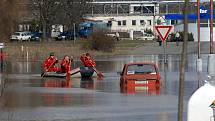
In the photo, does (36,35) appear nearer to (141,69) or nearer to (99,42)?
(99,42)

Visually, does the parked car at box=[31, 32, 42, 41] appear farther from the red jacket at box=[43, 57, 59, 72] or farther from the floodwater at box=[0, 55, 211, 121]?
the floodwater at box=[0, 55, 211, 121]

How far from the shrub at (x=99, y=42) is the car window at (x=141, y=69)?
42.4 metres

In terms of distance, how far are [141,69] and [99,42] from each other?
42901 millimetres

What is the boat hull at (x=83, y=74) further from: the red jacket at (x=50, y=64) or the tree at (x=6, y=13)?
the tree at (x=6, y=13)

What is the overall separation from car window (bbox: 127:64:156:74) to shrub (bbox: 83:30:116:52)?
139 ft

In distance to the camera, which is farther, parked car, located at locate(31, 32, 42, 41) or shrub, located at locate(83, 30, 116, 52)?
parked car, located at locate(31, 32, 42, 41)

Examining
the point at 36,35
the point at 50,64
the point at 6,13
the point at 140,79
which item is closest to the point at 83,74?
the point at 50,64

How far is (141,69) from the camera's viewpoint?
28.4m

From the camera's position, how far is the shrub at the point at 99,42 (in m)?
71.3

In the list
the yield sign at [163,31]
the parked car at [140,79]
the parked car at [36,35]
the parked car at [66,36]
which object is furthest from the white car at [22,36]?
the parked car at [140,79]

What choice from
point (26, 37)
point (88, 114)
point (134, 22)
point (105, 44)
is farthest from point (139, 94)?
point (134, 22)

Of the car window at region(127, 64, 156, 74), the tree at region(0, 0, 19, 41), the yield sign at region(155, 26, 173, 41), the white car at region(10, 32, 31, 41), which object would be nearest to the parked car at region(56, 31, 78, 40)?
the white car at region(10, 32, 31, 41)

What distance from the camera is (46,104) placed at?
2153 centimetres

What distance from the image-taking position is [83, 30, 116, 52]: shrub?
7132 centimetres
